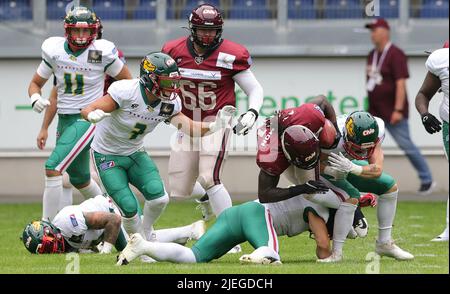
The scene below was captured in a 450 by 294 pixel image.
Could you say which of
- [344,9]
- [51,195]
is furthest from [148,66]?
[344,9]

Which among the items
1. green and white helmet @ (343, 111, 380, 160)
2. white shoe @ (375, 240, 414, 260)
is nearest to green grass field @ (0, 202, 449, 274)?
white shoe @ (375, 240, 414, 260)

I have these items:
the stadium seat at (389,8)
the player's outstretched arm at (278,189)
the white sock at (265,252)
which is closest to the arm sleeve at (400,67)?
the stadium seat at (389,8)

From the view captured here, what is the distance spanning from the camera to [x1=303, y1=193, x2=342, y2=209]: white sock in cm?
763

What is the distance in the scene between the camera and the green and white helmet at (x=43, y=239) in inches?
332

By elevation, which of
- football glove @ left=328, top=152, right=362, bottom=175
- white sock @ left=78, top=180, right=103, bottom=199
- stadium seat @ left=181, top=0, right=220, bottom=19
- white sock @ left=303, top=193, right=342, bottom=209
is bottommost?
white sock @ left=78, top=180, right=103, bottom=199

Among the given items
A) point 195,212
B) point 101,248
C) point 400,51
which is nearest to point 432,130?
point 101,248

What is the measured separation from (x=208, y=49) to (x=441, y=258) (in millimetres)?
2417

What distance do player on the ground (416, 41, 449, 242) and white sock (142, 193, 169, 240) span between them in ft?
6.69

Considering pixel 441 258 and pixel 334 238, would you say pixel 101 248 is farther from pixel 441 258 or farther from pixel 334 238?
pixel 441 258

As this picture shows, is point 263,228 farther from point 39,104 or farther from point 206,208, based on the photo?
point 39,104

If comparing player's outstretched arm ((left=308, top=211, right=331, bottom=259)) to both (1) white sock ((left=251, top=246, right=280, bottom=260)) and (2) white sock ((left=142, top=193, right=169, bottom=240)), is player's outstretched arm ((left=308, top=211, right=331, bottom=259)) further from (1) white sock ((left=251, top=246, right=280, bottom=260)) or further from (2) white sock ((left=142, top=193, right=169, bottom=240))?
(2) white sock ((left=142, top=193, right=169, bottom=240))

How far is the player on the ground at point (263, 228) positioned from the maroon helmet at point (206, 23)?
5.76 feet

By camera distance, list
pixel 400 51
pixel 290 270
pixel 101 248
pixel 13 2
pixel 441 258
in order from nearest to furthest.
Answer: pixel 290 270 → pixel 441 258 → pixel 101 248 → pixel 400 51 → pixel 13 2

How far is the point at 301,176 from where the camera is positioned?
7.76 m
